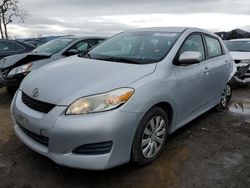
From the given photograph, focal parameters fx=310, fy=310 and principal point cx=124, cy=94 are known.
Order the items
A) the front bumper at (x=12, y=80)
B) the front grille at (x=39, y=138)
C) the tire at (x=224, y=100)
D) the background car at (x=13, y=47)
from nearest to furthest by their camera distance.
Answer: the front grille at (x=39, y=138)
the tire at (x=224, y=100)
the front bumper at (x=12, y=80)
the background car at (x=13, y=47)

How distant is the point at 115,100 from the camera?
3.00 m

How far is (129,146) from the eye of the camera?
122 inches

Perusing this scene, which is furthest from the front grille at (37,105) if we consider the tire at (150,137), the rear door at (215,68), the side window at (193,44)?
the rear door at (215,68)

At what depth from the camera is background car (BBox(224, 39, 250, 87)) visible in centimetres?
811

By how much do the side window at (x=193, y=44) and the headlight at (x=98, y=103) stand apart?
132 cm

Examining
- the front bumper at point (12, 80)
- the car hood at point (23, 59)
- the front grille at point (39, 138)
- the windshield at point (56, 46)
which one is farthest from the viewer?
the windshield at point (56, 46)

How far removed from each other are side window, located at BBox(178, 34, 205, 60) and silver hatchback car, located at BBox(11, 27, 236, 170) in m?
0.02

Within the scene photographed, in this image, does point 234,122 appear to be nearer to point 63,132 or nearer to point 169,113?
point 169,113

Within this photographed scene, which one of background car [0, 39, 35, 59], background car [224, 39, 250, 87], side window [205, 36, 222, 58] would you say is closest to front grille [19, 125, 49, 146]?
side window [205, 36, 222, 58]

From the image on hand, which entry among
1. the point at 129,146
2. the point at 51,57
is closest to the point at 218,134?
the point at 129,146

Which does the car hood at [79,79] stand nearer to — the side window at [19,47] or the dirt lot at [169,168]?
the dirt lot at [169,168]

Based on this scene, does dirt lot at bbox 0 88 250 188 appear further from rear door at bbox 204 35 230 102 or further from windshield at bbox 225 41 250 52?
windshield at bbox 225 41 250 52

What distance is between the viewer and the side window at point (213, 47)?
16.3ft

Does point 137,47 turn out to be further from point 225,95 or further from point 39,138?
point 225,95
